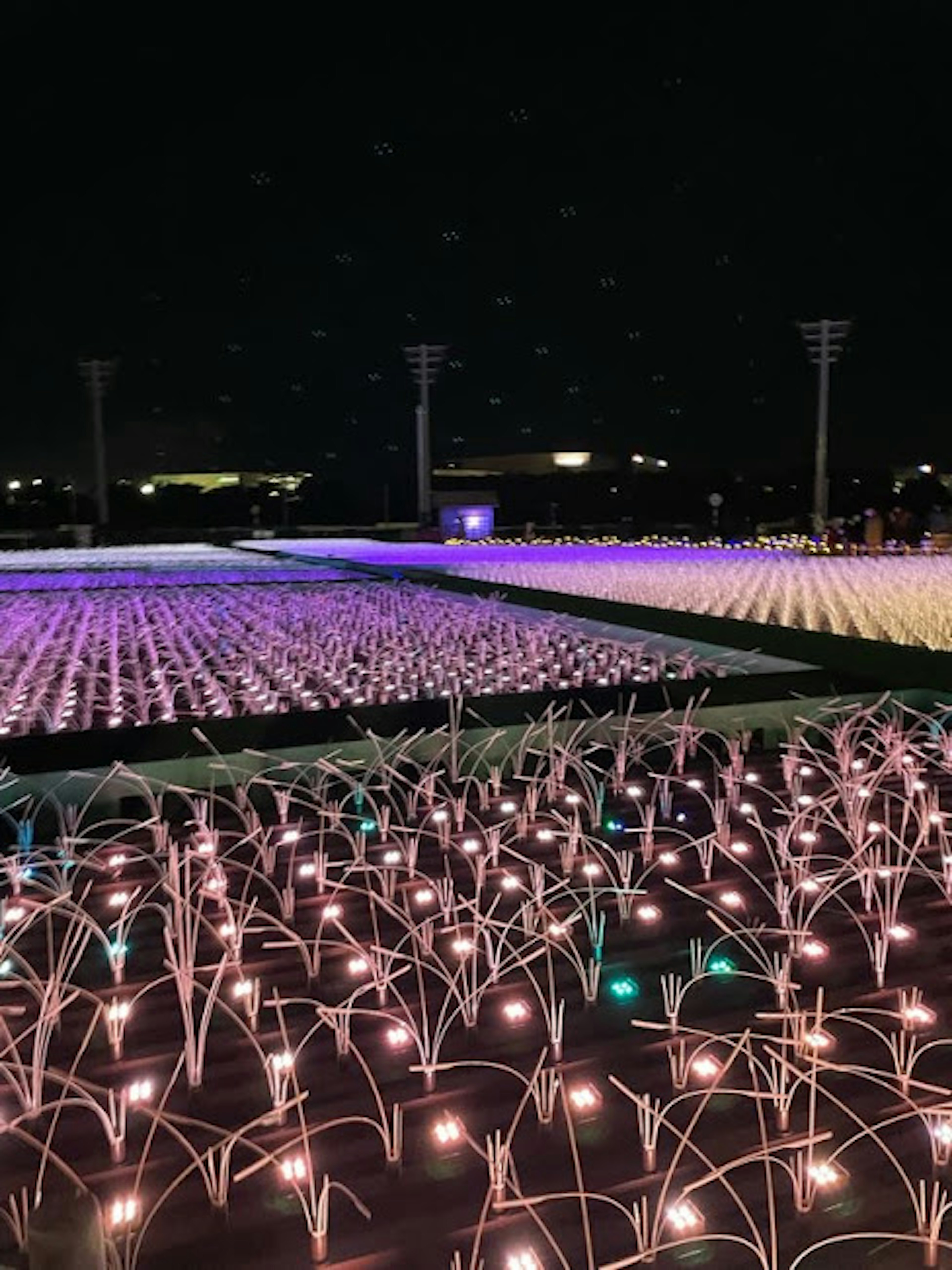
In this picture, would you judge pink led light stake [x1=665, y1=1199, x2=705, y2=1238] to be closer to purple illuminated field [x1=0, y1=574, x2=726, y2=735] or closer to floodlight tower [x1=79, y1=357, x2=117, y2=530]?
purple illuminated field [x1=0, y1=574, x2=726, y2=735]

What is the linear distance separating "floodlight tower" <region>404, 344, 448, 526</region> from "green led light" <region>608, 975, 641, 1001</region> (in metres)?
26.9

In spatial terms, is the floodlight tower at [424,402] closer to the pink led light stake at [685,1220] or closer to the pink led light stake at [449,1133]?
the pink led light stake at [449,1133]

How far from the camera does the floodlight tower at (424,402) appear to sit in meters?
29.3

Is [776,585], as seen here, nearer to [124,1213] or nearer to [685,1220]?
[685,1220]

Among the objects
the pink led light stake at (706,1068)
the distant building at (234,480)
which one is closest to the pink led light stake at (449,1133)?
the pink led light stake at (706,1068)

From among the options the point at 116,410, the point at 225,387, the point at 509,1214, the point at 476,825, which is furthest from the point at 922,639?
the point at 116,410

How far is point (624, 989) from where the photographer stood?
284cm

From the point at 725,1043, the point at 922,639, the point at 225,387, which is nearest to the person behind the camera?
the point at 725,1043

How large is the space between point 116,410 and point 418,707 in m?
45.2

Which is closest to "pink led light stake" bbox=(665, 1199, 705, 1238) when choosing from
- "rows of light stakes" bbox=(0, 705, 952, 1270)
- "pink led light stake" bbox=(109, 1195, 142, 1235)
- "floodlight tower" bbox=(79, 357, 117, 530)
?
"rows of light stakes" bbox=(0, 705, 952, 1270)

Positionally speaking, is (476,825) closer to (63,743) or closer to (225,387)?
(63,743)

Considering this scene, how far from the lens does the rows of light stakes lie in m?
2.07

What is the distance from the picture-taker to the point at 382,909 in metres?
3.35

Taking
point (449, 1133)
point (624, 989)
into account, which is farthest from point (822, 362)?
point (449, 1133)
